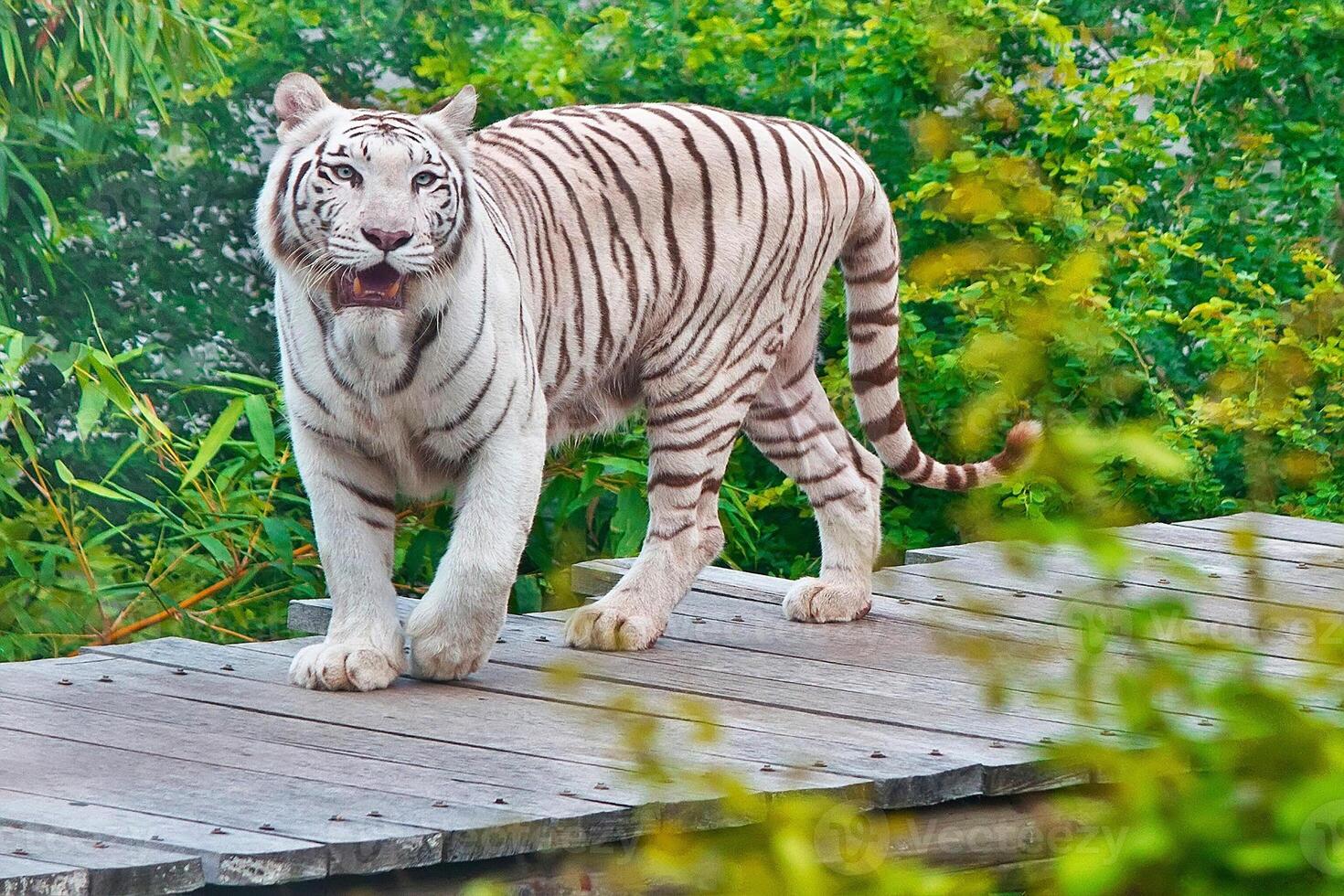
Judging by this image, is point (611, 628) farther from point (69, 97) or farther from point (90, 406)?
point (69, 97)

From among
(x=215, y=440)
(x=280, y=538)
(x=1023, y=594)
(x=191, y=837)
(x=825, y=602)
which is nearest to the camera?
(x=191, y=837)

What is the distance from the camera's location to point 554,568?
197 inches

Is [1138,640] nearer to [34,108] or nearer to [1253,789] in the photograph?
[1253,789]

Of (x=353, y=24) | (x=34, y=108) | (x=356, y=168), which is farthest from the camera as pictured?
(x=353, y=24)

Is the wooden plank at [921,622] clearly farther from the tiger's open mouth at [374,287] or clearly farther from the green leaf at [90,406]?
the green leaf at [90,406]

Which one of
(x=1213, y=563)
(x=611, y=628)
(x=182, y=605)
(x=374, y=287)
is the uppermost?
(x=374, y=287)

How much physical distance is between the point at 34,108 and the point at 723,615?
113 inches

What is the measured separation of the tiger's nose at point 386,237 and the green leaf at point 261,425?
171cm

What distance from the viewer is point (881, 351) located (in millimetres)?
4230

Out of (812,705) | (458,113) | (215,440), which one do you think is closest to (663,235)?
(458,113)

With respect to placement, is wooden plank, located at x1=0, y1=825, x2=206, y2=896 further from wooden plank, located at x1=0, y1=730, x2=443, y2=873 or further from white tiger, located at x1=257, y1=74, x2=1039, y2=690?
white tiger, located at x1=257, y1=74, x2=1039, y2=690

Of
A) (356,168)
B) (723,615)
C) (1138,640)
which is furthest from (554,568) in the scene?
(1138,640)

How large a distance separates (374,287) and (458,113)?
40cm

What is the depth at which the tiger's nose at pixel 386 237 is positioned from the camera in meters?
3.11
